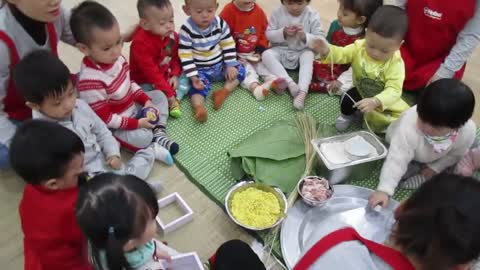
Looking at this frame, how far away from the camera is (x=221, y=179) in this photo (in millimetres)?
1670

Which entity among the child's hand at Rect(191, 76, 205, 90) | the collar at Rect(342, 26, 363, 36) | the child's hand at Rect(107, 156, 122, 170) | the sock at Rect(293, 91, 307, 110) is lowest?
the sock at Rect(293, 91, 307, 110)

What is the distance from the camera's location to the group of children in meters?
1.08

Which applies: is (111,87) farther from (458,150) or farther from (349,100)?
(458,150)

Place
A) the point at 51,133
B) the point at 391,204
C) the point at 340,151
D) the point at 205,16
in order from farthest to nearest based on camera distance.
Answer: the point at 205,16, the point at 340,151, the point at 391,204, the point at 51,133

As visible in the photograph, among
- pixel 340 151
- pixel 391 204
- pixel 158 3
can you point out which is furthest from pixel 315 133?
pixel 158 3

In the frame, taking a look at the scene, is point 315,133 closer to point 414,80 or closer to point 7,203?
point 414,80

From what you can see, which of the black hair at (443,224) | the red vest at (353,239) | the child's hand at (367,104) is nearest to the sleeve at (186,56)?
the child's hand at (367,104)

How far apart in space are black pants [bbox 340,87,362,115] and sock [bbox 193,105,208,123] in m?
0.60

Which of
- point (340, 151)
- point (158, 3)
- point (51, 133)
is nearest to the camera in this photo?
point (51, 133)

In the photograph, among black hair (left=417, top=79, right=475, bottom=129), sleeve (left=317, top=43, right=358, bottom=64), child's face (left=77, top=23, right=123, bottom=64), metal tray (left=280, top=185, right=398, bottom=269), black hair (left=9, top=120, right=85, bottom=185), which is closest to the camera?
black hair (left=9, top=120, right=85, bottom=185)

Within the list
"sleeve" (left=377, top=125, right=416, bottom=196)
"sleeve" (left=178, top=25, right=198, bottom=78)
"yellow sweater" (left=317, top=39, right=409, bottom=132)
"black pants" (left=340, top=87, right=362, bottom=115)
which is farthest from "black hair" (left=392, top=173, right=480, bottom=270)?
"sleeve" (left=178, top=25, right=198, bottom=78)

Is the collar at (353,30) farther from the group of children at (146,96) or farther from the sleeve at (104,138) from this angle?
the sleeve at (104,138)

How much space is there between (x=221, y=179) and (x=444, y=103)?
2.73ft

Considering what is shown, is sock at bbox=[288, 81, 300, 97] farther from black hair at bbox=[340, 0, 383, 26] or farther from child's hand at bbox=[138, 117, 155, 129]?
child's hand at bbox=[138, 117, 155, 129]
